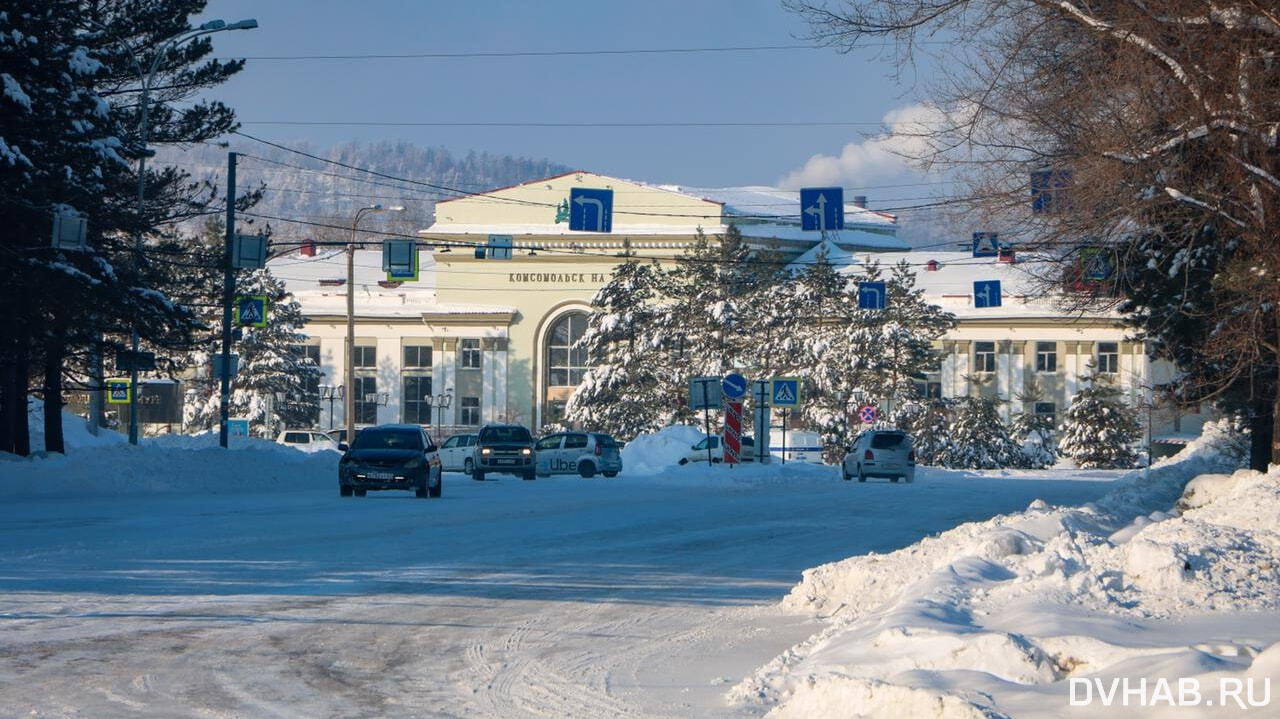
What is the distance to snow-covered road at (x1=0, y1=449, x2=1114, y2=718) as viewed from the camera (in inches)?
326

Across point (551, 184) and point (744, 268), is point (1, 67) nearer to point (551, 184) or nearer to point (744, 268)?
point (744, 268)

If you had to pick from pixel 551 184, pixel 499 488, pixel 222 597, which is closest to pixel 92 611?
pixel 222 597

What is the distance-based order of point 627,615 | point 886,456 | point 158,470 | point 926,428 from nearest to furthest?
point 627,615
point 158,470
point 886,456
point 926,428

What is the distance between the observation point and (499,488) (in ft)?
124

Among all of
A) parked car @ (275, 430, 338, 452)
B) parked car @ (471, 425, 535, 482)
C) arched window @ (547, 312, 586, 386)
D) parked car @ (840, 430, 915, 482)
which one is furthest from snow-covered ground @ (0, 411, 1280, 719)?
arched window @ (547, 312, 586, 386)

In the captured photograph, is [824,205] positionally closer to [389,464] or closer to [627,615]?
[389,464]

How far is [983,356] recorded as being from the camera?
8781 centimetres

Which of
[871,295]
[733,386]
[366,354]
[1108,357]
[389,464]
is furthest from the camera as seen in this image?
[366,354]

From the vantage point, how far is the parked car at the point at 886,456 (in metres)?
49.7

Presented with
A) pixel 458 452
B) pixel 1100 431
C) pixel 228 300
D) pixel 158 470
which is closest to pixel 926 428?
pixel 1100 431

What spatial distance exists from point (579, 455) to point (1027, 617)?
45.1m

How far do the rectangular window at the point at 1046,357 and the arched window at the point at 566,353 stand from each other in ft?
89.1

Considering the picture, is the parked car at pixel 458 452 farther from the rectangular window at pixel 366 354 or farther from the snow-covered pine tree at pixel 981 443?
the rectangular window at pixel 366 354

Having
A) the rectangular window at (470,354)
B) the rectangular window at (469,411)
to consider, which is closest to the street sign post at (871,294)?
the rectangular window at (470,354)
